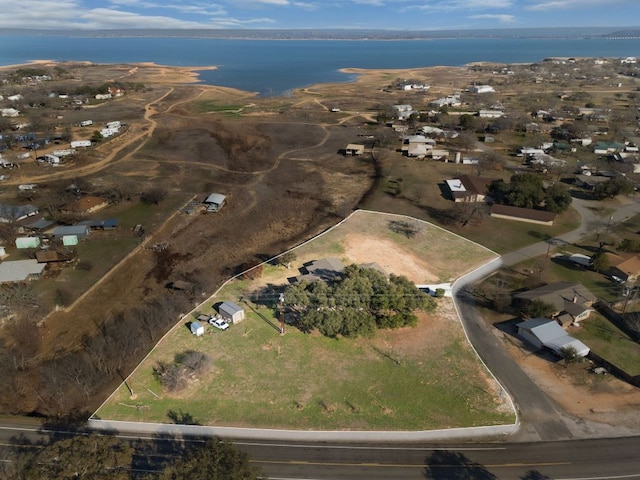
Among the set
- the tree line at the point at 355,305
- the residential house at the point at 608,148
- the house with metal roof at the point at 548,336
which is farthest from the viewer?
the residential house at the point at 608,148

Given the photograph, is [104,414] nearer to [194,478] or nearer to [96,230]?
[194,478]

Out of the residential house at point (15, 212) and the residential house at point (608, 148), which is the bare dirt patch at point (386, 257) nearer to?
the residential house at point (15, 212)

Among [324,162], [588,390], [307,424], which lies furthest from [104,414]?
[324,162]

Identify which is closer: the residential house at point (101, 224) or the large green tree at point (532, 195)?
the residential house at point (101, 224)

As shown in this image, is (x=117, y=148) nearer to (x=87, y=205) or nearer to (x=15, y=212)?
(x=87, y=205)

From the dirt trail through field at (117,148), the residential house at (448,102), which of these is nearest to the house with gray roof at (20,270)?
the dirt trail through field at (117,148)
